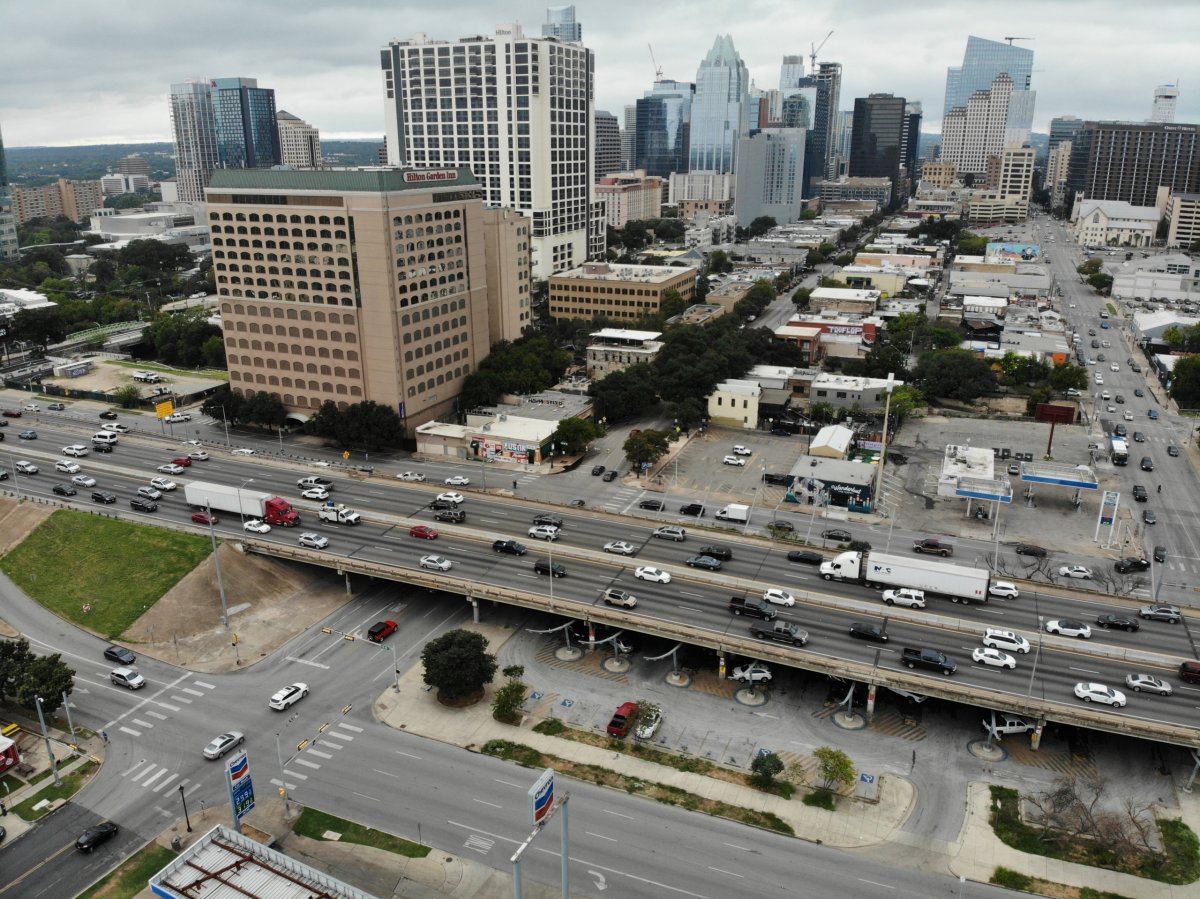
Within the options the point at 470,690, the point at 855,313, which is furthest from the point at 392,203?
the point at 855,313

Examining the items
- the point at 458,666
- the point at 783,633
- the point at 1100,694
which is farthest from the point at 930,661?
the point at 458,666

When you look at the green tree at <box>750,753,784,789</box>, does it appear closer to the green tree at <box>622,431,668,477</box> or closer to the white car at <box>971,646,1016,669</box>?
the white car at <box>971,646,1016,669</box>

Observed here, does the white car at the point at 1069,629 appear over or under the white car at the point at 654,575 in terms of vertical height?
under

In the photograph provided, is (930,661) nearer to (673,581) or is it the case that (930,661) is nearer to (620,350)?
(673,581)

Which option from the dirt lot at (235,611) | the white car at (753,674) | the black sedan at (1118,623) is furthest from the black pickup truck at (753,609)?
the dirt lot at (235,611)

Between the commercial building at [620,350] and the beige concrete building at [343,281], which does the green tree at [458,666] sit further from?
the commercial building at [620,350]
